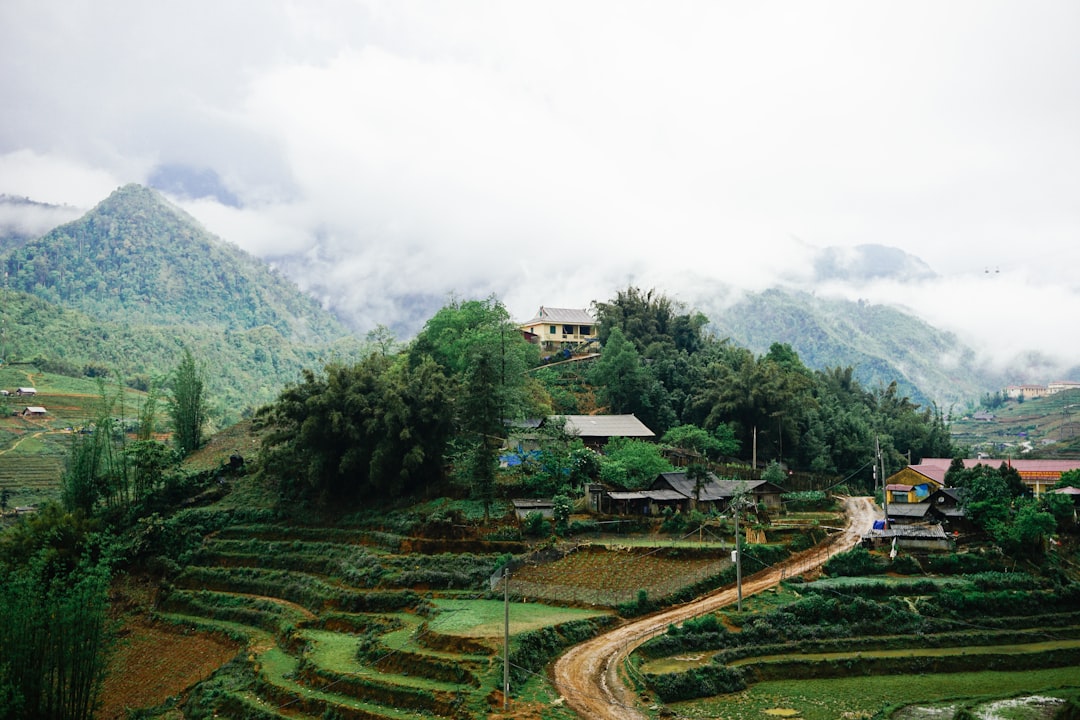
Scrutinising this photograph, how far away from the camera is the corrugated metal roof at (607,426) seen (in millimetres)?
57125

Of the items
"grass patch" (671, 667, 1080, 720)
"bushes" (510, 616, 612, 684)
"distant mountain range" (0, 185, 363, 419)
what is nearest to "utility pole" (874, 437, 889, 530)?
"grass patch" (671, 667, 1080, 720)

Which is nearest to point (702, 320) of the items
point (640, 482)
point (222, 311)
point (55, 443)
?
point (640, 482)

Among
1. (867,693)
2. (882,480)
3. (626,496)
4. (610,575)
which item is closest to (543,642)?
(610,575)

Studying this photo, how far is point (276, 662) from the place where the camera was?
33469 millimetres

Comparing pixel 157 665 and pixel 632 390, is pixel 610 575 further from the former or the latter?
pixel 632 390

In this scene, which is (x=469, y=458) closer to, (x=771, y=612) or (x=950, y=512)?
(x=771, y=612)

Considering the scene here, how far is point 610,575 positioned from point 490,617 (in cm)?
698

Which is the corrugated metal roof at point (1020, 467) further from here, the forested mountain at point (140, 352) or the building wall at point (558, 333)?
the forested mountain at point (140, 352)

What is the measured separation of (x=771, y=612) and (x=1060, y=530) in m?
19.8

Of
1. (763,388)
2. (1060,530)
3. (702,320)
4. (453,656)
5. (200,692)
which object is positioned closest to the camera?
(453,656)

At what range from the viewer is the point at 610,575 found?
3812cm

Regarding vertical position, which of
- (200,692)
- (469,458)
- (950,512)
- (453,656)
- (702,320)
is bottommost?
(200,692)

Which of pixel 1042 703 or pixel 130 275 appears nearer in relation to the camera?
pixel 1042 703

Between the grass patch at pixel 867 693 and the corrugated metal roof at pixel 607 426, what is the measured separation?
27.9 metres
